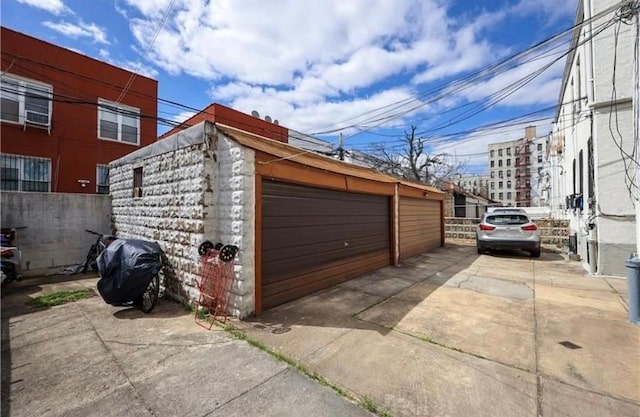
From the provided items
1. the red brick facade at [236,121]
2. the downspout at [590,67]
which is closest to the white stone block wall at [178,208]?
the downspout at [590,67]

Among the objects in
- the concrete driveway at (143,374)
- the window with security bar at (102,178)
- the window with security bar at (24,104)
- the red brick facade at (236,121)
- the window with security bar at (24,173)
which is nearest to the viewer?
the concrete driveway at (143,374)

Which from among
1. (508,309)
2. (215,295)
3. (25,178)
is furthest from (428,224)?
(25,178)

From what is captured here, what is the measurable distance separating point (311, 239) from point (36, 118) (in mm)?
12554

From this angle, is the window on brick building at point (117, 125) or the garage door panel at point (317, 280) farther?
the window on brick building at point (117, 125)

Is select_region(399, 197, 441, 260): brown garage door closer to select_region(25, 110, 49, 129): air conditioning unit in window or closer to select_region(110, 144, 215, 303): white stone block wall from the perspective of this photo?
select_region(110, 144, 215, 303): white stone block wall

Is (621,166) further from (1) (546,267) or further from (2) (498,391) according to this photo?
(2) (498,391)

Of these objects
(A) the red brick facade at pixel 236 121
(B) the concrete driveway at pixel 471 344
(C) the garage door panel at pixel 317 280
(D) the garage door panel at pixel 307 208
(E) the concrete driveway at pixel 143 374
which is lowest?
(E) the concrete driveway at pixel 143 374

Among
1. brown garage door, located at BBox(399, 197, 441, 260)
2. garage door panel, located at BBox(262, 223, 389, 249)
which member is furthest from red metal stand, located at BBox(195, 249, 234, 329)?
brown garage door, located at BBox(399, 197, 441, 260)

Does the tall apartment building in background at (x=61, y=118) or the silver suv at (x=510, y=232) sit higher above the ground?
the tall apartment building in background at (x=61, y=118)

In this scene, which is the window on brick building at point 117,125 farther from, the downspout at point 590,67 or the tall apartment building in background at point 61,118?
the downspout at point 590,67

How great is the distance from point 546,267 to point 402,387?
7.48 m

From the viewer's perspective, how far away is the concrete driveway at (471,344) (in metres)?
2.39

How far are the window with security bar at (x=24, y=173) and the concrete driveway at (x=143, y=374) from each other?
9.37 meters

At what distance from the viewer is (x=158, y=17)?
232 inches
